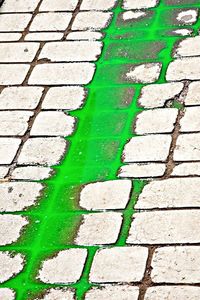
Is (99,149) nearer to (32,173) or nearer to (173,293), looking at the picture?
(32,173)

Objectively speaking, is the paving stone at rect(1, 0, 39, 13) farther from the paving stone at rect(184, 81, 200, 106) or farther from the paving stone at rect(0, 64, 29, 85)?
the paving stone at rect(184, 81, 200, 106)

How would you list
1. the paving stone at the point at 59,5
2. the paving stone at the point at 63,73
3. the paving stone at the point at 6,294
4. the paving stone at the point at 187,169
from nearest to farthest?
the paving stone at the point at 6,294
the paving stone at the point at 187,169
the paving stone at the point at 63,73
the paving stone at the point at 59,5

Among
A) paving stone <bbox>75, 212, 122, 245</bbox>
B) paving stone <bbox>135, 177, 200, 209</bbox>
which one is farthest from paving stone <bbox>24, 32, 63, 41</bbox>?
paving stone <bbox>75, 212, 122, 245</bbox>

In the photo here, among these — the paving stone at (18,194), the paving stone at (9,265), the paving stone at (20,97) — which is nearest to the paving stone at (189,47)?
the paving stone at (20,97)

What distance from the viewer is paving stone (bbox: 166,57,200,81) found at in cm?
585

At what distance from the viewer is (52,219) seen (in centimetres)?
481

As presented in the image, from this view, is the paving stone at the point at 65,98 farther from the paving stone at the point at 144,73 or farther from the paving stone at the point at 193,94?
the paving stone at the point at 193,94

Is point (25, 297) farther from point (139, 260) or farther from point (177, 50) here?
point (177, 50)

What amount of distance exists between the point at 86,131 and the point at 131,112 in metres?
0.36

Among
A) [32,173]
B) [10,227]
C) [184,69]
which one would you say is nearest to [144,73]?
[184,69]

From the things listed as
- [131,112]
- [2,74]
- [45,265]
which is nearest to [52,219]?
[45,265]

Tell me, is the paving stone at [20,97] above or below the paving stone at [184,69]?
above

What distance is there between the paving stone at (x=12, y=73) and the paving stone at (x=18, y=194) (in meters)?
1.23

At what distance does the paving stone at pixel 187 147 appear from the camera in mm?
5082
